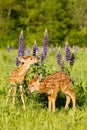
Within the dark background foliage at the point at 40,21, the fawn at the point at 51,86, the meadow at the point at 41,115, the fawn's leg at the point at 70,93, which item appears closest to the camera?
the meadow at the point at 41,115

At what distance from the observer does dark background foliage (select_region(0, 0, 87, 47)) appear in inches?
1903

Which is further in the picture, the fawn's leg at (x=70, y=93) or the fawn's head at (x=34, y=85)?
the fawn's leg at (x=70, y=93)

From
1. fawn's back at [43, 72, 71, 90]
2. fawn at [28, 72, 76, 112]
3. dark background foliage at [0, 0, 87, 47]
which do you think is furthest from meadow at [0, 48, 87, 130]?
dark background foliage at [0, 0, 87, 47]

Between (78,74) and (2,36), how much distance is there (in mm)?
37514

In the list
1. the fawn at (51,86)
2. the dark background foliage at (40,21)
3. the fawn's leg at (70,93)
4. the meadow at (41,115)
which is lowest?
the meadow at (41,115)

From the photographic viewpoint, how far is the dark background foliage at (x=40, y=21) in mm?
48344

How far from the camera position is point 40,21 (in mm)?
49594

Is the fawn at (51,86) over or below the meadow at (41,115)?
over

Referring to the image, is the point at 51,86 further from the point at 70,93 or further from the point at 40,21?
the point at 40,21

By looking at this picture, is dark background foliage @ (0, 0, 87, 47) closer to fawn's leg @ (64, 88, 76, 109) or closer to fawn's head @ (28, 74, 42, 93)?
fawn's leg @ (64, 88, 76, 109)

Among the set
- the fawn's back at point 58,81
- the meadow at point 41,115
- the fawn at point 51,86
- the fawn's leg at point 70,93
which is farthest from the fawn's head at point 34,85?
the fawn's leg at point 70,93

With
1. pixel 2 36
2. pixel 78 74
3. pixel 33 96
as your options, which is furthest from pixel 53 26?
pixel 33 96

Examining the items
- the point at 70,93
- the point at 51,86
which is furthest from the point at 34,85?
the point at 70,93

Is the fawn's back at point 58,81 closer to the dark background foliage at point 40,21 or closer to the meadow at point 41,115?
the meadow at point 41,115
